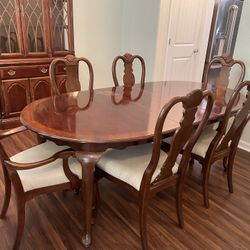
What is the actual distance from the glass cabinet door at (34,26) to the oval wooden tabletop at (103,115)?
49.3 inches

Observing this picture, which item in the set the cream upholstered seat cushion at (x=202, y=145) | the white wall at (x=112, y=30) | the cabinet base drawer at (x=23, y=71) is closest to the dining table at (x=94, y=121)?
the cream upholstered seat cushion at (x=202, y=145)

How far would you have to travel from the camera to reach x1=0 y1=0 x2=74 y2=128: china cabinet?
2.66 meters

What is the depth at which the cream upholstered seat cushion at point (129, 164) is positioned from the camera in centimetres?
143

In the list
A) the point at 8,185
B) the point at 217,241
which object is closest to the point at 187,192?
the point at 217,241

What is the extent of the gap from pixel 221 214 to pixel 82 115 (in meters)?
1.25

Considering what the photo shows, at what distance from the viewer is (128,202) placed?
75.4 inches

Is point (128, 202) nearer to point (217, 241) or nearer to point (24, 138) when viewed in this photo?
point (217, 241)

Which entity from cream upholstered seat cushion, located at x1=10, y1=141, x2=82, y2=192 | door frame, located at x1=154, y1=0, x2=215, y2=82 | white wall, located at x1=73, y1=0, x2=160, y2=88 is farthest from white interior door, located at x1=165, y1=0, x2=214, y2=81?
cream upholstered seat cushion, located at x1=10, y1=141, x2=82, y2=192

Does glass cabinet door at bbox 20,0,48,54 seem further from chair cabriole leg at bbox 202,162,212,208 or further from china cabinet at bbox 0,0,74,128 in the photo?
chair cabriole leg at bbox 202,162,212,208

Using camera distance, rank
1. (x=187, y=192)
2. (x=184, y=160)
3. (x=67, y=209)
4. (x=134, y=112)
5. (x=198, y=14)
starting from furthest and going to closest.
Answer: (x=198, y=14) < (x=187, y=192) < (x=67, y=209) < (x=134, y=112) < (x=184, y=160)

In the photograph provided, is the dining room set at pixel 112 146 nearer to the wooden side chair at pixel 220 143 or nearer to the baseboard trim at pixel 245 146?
the wooden side chair at pixel 220 143

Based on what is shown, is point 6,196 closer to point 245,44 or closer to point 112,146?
point 112,146

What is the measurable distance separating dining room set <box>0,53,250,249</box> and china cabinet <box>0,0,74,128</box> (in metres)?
1.11

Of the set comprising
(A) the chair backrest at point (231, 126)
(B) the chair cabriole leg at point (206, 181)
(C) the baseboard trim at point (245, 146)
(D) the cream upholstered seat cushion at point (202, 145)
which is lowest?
(C) the baseboard trim at point (245, 146)
